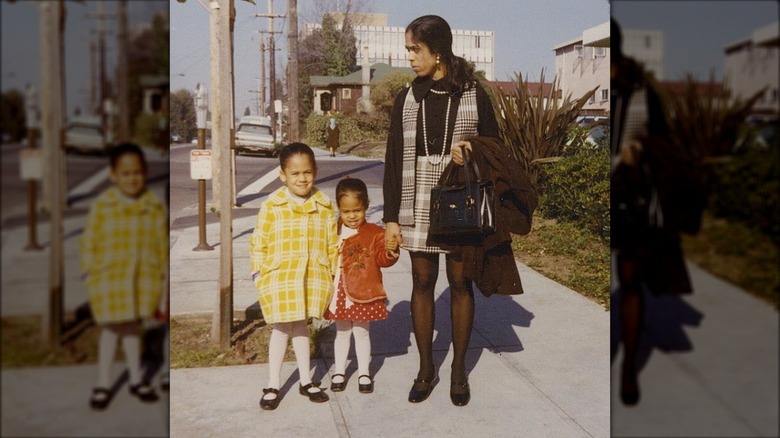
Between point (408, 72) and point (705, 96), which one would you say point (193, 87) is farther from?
point (705, 96)

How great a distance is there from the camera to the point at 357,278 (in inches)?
136

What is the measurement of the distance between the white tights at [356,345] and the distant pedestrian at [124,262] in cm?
104

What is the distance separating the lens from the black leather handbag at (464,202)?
11.3 ft

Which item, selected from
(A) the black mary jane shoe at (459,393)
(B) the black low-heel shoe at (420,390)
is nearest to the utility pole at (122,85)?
(B) the black low-heel shoe at (420,390)

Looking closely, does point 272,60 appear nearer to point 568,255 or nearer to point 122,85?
point 122,85

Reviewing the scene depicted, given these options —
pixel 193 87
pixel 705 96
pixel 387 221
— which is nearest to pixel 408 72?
pixel 387 221

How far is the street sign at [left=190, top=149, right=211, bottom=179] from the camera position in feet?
11.1

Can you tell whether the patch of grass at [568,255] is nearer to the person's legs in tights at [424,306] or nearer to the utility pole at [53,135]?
the person's legs in tights at [424,306]

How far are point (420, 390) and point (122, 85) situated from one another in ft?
5.91

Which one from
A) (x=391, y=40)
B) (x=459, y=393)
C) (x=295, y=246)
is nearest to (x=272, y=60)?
(x=391, y=40)

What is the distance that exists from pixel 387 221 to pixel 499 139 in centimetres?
60

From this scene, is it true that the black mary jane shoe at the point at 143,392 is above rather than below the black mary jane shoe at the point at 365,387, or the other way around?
above

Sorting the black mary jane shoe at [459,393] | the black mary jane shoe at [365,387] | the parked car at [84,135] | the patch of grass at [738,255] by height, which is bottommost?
the black mary jane shoe at [459,393]

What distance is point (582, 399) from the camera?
363cm
